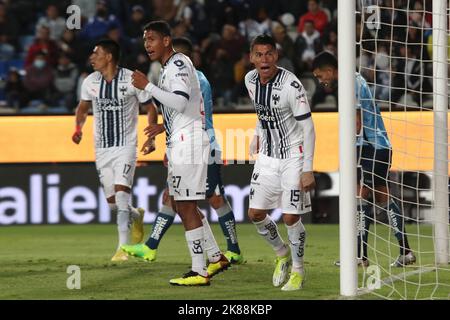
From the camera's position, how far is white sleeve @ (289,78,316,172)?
8258 millimetres

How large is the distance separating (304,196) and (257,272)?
1466mm

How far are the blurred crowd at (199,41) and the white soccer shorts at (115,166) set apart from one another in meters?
3.75

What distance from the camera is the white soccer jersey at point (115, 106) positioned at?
35.9ft

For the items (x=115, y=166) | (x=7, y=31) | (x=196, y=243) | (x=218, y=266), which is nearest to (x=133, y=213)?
(x=115, y=166)

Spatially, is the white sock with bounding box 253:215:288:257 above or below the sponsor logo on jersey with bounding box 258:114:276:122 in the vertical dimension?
below

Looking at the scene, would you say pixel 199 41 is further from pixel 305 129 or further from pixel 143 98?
pixel 305 129

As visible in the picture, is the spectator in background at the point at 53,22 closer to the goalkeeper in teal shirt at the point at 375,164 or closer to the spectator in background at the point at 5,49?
the spectator in background at the point at 5,49

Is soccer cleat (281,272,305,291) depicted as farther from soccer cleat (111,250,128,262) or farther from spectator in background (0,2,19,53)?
spectator in background (0,2,19,53)

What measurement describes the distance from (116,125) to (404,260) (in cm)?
310

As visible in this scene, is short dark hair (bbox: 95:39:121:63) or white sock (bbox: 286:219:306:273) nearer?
white sock (bbox: 286:219:306:273)

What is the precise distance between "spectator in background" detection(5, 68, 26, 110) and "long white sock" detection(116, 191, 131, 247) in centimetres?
486

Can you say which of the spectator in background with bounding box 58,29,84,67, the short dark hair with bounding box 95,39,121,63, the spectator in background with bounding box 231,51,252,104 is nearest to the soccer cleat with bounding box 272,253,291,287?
the short dark hair with bounding box 95,39,121,63
